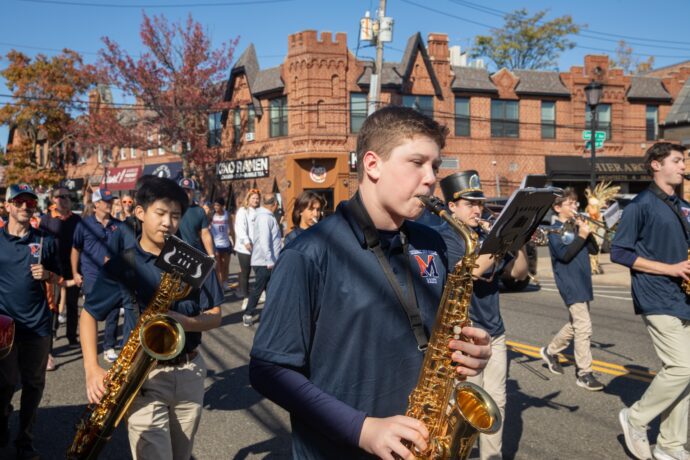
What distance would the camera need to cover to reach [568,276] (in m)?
7.09

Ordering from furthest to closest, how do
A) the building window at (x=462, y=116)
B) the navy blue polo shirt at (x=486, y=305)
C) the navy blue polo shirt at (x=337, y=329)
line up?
the building window at (x=462, y=116), the navy blue polo shirt at (x=486, y=305), the navy blue polo shirt at (x=337, y=329)

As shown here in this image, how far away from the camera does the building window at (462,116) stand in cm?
3294

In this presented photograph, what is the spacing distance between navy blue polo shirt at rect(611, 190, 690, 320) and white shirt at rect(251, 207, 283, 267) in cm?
657

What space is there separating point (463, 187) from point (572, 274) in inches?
112

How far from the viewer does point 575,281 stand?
7055mm

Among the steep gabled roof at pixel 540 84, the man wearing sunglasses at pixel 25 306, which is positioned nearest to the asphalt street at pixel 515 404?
the man wearing sunglasses at pixel 25 306

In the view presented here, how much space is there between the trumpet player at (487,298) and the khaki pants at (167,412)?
1.89m

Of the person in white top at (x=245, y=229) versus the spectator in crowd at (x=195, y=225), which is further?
the person in white top at (x=245, y=229)

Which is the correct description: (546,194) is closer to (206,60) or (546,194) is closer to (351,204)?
(351,204)

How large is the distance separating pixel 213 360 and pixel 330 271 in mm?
6334

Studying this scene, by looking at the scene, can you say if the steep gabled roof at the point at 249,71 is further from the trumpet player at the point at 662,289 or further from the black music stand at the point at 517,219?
the black music stand at the point at 517,219

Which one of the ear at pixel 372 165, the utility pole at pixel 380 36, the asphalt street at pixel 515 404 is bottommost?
the asphalt street at pixel 515 404

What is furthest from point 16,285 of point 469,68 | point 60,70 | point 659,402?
point 60,70

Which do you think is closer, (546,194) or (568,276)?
(546,194)
